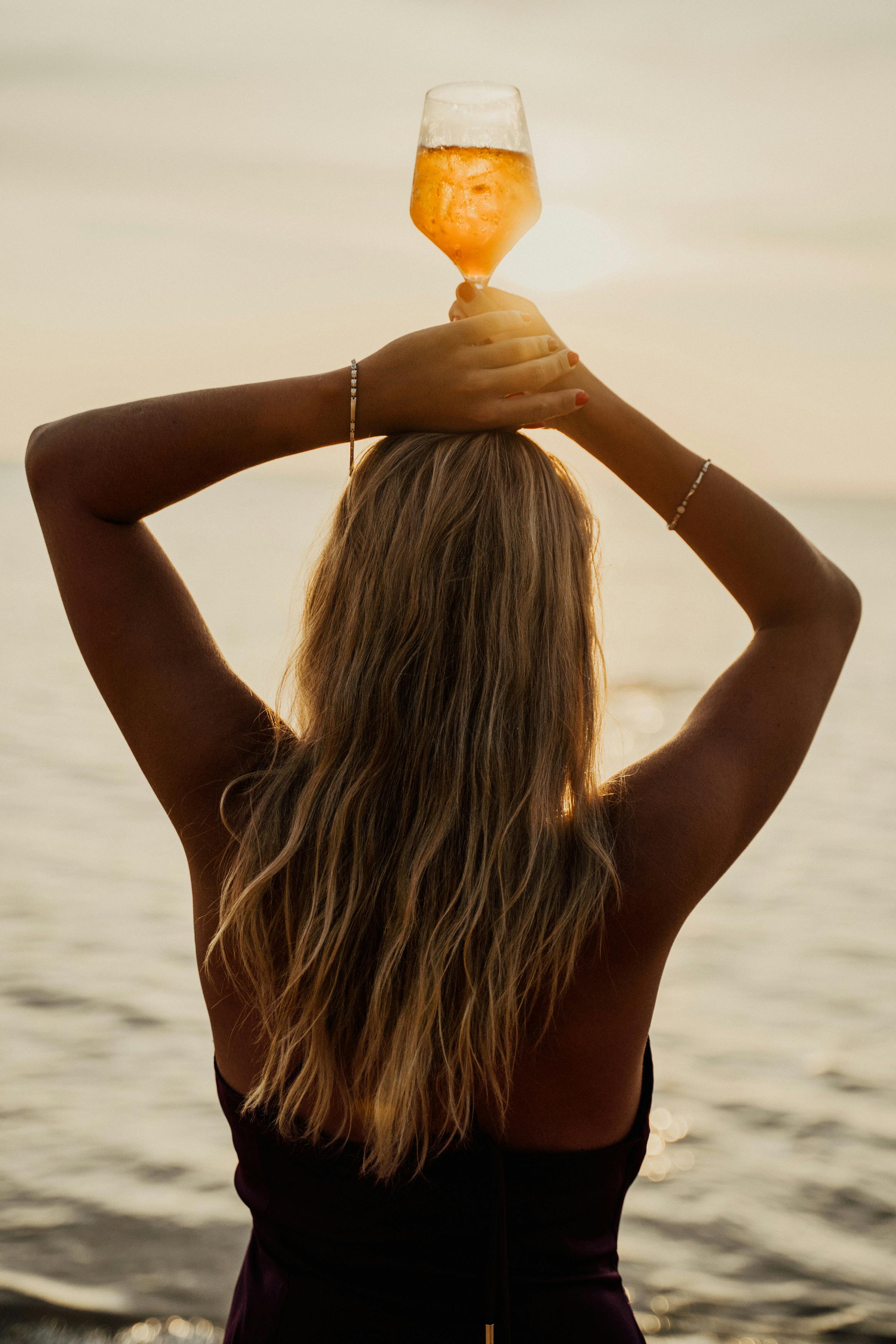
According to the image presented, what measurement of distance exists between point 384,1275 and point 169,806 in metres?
0.67

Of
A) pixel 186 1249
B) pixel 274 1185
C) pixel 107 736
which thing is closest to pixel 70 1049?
pixel 186 1249

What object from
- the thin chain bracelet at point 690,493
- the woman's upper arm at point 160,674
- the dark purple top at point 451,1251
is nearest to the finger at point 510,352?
the thin chain bracelet at point 690,493

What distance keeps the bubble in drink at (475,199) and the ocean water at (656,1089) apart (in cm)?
38

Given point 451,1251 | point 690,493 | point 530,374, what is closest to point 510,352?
point 530,374

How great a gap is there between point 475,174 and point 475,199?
0.11ft

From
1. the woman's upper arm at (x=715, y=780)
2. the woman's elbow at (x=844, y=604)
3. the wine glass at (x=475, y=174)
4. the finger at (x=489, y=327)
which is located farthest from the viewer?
the woman's elbow at (x=844, y=604)

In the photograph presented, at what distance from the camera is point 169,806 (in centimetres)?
142

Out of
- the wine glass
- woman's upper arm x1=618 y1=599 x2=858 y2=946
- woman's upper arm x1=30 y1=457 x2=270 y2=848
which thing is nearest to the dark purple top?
woman's upper arm x1=618 y1=599 x2=858 y2=946

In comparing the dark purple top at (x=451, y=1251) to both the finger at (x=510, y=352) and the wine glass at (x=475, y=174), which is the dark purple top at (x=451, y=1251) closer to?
the finger at (x=510, y=352)

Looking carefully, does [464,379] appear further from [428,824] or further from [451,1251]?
[451,1251]

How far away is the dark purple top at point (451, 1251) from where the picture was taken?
4.53 ft

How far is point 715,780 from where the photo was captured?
4.46 feet

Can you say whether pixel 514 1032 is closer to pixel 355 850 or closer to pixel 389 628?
pixel 355 850

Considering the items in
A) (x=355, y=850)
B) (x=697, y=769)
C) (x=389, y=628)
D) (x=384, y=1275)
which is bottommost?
(x=384, y=1275)
